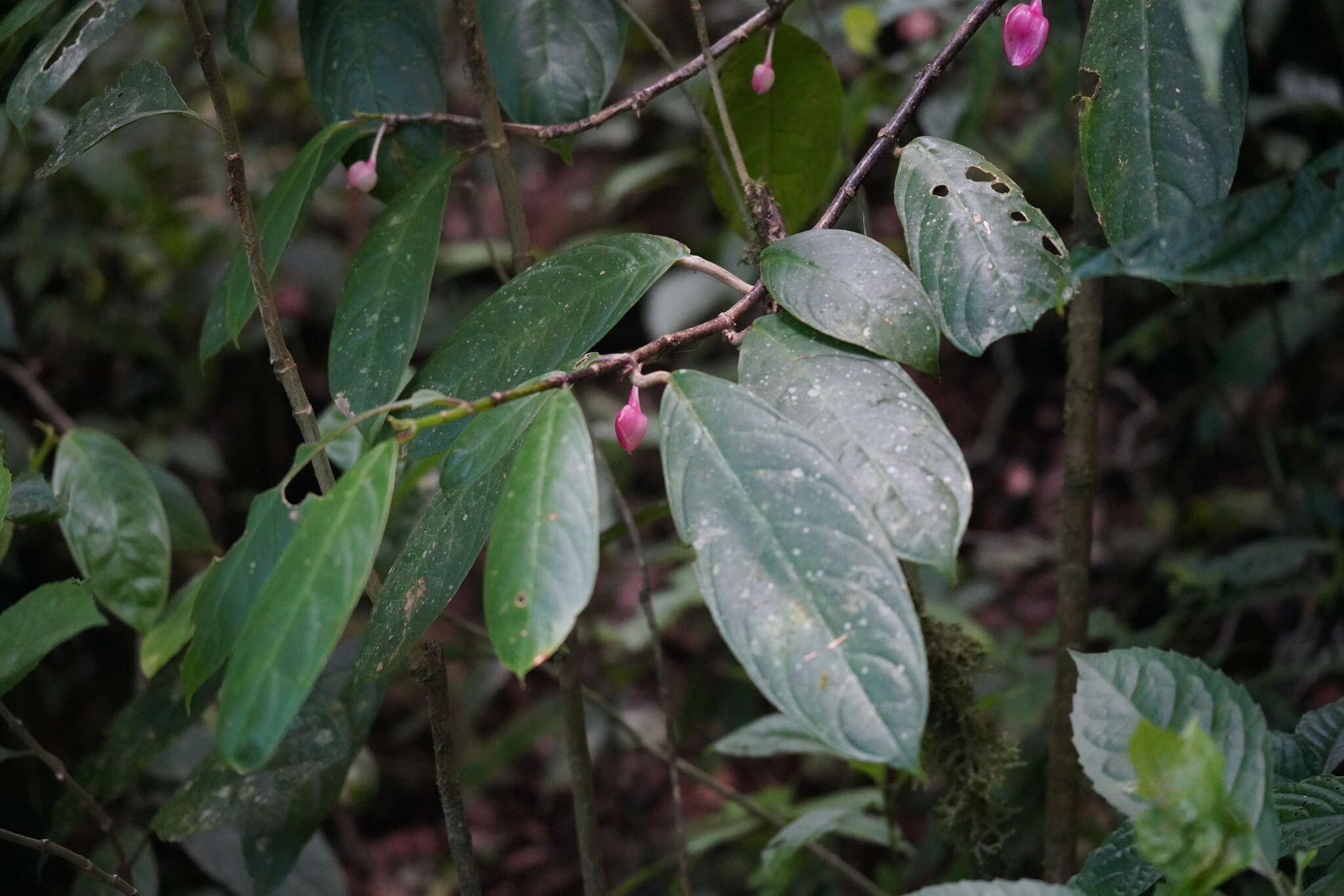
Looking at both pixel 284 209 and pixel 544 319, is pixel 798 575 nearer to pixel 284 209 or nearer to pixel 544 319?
pixel 544 319

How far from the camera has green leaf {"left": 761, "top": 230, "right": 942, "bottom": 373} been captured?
0.69 m

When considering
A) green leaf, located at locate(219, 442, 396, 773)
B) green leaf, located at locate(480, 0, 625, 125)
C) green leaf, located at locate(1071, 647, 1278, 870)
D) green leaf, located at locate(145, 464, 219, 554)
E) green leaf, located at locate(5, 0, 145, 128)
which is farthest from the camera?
green leaf, located at locate(145, 464, 219, 554)

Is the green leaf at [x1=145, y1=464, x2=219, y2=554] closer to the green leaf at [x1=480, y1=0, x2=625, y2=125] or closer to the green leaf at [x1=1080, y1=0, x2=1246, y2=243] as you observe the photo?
the green leaf at [x1=480, y1=0, x2=625, y2=125]

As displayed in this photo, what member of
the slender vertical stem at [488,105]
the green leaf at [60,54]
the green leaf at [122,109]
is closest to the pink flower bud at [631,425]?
the slender vertical stem at [488,105]

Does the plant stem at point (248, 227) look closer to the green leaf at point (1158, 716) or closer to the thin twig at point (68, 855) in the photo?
the thin twig at point (68, 855)

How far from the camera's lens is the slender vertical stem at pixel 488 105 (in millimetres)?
Result: 967

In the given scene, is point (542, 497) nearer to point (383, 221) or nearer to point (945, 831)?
point (383, 221)

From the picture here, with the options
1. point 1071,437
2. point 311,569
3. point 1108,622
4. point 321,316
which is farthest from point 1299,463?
point 321,316

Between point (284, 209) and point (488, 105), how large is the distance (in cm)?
21

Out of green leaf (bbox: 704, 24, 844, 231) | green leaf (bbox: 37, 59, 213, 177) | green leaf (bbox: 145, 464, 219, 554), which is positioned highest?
green leaf (bbox: 37, 59, 213, 177)

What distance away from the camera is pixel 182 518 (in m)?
1.31

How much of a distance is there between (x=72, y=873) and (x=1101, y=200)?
170 centimetres

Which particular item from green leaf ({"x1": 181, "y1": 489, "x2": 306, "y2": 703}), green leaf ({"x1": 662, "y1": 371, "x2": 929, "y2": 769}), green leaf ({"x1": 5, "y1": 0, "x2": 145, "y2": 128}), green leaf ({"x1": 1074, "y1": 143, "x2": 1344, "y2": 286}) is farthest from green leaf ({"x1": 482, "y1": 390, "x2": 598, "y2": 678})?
green leaf ({"x1": 5, "y1": 0, "x2": 145, "y2": 128})

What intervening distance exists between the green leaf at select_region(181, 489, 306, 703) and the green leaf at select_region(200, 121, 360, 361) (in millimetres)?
270
